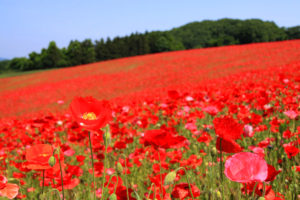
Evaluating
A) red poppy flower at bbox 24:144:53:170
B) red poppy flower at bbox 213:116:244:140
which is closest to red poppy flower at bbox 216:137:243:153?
red poppy flower at bbox 213:116:244:140

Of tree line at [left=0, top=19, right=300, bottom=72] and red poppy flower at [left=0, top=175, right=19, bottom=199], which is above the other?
tree line at [left=0, top=19, right=300, bottom=72]

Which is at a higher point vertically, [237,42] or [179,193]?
[237,42]

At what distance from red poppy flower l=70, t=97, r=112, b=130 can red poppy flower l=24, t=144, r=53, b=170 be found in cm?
19

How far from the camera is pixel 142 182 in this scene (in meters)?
2.05

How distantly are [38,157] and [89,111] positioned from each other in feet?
0.78

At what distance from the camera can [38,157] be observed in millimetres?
914

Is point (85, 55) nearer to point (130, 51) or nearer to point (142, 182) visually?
point (130, 51)

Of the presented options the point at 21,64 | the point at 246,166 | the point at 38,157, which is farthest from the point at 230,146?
the point at 21,64

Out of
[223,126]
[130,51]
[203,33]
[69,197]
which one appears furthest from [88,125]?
[203,33]

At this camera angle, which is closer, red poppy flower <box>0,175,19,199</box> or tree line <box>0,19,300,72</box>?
red poppy flower <box>0,175,19,199</box>

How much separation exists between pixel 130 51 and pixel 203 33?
3082cm

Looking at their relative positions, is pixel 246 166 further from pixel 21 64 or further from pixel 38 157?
pixel 21 64

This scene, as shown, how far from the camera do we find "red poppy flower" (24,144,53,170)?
0.88 m

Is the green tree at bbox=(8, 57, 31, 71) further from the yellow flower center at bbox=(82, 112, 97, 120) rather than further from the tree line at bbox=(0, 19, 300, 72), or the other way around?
the yellow flower center at bbox=(82, 112, 97, 120)
